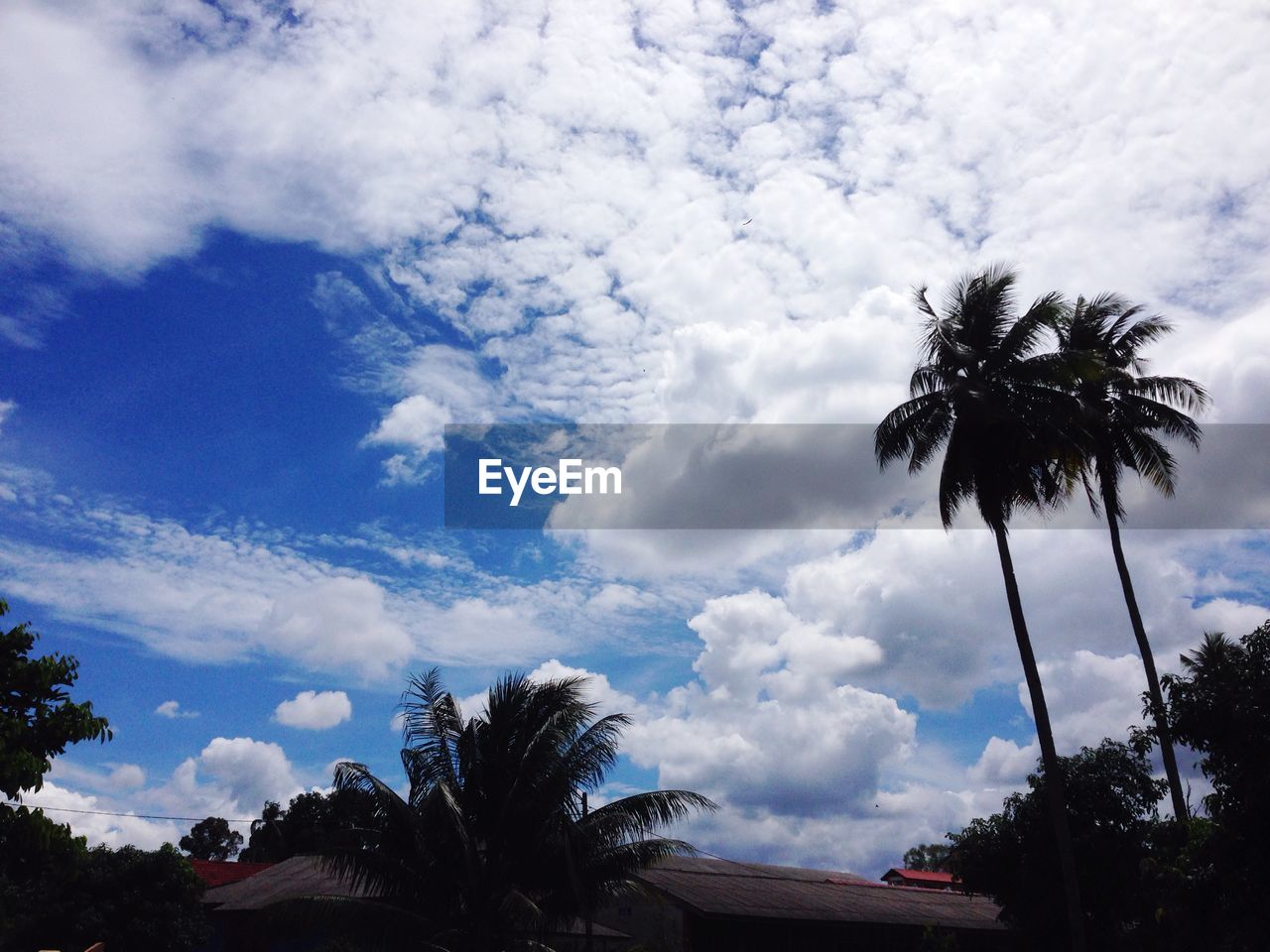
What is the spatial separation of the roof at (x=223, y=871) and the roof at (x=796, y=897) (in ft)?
63.3

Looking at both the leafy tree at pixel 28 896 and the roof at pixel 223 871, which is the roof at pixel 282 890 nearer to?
the leafy tree at pixel 28 896

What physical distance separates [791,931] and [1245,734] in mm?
17856

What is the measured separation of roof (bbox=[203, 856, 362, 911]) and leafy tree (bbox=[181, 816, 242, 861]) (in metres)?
43.5

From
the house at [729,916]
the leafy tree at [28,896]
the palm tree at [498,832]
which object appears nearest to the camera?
the palm tree at [498,832]

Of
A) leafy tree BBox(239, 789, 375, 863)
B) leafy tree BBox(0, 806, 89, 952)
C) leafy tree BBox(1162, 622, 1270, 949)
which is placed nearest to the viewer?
leafy tree BBox(1162, 622, 1270, 949)

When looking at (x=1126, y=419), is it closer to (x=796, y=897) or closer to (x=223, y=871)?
(x=796, y=897)

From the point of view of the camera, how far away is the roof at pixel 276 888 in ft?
92.0

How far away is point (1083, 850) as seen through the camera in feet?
81.7

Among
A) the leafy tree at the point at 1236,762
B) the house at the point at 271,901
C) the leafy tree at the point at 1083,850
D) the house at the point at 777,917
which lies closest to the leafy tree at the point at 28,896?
the house at the point at 271,901

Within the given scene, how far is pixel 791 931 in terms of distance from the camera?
2842 cm

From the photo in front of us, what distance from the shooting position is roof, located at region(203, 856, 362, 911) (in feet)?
92.0

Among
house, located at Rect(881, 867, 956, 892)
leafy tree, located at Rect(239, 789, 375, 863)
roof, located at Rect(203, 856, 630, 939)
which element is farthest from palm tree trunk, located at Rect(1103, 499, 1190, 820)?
leafy tree, located at Rect(239, 789, 375, 863)

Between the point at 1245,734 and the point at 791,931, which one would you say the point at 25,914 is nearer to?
the point at 791,931

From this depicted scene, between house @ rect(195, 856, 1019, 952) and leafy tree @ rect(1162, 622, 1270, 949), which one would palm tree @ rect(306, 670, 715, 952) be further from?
leafy tree @ rect(1162, 622, 1270, 949)
